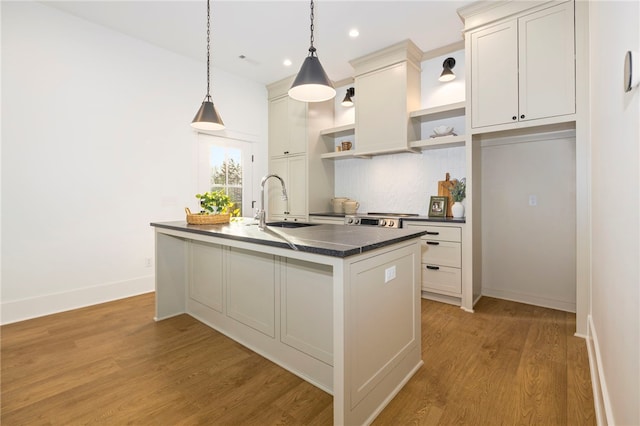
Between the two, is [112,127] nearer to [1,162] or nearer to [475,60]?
[1,162]

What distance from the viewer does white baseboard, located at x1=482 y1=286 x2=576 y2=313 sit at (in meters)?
3.02

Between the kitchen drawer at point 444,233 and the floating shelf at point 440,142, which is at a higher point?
the floating shelf at point 440,142

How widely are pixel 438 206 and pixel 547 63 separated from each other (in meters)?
1.68

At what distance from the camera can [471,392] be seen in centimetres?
177

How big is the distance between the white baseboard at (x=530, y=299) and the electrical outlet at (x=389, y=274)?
2397mm

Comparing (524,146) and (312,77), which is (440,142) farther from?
(312,77)

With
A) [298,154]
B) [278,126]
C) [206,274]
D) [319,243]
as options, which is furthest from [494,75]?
[206,274]

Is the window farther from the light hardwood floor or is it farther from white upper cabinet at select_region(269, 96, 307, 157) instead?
the light hardwood floor

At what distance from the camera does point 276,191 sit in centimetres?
511

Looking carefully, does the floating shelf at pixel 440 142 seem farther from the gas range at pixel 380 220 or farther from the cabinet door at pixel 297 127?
the cabinet door at pixel 297 127

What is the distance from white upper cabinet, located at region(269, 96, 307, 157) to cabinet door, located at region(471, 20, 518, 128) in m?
2.33

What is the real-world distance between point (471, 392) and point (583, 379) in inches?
28.6

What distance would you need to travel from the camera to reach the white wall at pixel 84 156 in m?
2.88

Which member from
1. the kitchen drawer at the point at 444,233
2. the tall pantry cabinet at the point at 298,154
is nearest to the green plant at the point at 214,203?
the tall pantry cabinet at the point at 298,154
